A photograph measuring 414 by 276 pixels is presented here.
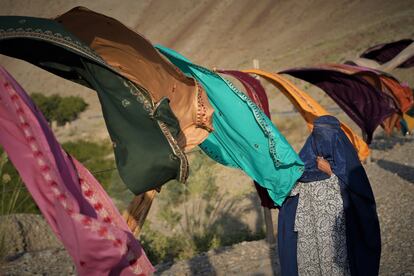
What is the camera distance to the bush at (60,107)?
3122 centimetres

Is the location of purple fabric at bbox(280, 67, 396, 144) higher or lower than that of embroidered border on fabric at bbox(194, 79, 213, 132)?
lower

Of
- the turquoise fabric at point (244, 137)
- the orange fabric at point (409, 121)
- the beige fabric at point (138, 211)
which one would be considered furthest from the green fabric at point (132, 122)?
the orange fabric at point (409, 121)

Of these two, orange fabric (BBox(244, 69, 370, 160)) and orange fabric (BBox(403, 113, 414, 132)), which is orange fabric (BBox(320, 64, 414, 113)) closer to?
orange fabric (BBox(403, 113, 414, 132))

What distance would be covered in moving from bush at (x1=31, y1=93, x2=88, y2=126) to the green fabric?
96.5 ft

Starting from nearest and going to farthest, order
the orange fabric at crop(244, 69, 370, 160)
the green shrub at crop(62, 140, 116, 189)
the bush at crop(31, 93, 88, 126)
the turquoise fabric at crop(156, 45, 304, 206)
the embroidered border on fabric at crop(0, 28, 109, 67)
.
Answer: the embroidered border on fabric at crop(0, 28, 109, 67) < the turquoise fabric at crop(156, 45, 304, 206) < the orange fabric at crop(244, 69, 370, 160) < the green shrub at crop(62, 140, 116, 189) < the bush at crop(31, 93, 88, 126)

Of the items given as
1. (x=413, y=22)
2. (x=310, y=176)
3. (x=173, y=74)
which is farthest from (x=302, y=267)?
(x=413, y=22)

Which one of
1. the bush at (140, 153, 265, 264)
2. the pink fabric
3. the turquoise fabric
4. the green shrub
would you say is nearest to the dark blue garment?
the turquoise fabric

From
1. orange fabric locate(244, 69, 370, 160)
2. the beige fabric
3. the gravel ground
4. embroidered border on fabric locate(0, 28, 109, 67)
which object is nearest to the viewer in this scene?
embroidered border on fabric locate(0, 28, 109, 67)

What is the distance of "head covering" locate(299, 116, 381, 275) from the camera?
3.80 metres

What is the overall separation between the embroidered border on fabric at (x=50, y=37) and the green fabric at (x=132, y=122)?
0.14 m

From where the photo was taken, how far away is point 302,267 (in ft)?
12.8

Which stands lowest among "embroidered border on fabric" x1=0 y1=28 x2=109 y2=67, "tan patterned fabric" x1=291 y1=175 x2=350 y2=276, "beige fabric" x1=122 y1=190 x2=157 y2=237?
"tan patterned fabric" x1=291 y1=175 x2=350 y2=276

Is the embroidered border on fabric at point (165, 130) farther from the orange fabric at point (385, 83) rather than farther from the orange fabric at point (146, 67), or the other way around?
the orange fabric at point (385, 83)

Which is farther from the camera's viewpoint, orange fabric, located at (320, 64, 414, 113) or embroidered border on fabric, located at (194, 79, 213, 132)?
orange fabric, located at (320, 64, 414, 113)
